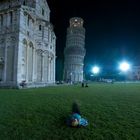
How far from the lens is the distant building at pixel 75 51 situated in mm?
106938

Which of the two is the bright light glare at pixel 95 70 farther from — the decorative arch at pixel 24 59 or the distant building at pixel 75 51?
the decorative arch at pixel 24 59

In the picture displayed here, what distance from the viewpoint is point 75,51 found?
10900cm

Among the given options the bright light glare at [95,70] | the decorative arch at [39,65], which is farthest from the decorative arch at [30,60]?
the bright light glare at [95,70]

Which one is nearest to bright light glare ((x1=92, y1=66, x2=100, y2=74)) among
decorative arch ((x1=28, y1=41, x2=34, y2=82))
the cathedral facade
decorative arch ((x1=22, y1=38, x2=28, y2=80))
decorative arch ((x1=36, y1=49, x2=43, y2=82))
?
the cathedral facade

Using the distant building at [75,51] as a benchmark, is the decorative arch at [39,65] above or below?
below

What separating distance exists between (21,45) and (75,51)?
75.5 meters

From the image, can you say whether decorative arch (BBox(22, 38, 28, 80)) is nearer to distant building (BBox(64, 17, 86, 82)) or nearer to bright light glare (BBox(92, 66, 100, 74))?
distant building (BBox(64, 17, 86, 82))

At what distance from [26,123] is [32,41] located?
3416cm

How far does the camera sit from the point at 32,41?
40.2m

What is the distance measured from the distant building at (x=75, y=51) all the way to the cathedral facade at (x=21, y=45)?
2399 inches

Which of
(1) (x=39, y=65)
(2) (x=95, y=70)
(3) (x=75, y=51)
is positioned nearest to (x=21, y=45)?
(1) (x=39, y=65)

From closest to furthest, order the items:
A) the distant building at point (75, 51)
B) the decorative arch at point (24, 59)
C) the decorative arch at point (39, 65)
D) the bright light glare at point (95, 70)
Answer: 1. the decorative arch at point (24, 59)
2. the decorative arch at point (39, 65)
3. the distant building at point (75, 51)
4. the bright light glare at point (95, 70)

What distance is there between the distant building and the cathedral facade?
2399 inches

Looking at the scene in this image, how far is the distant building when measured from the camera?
106938 mm
